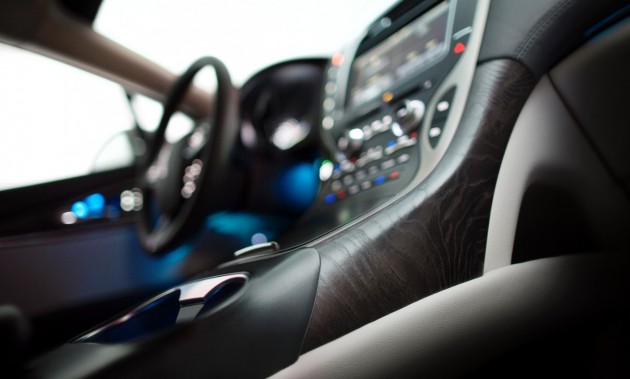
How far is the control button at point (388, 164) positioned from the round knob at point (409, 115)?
0.06 meters

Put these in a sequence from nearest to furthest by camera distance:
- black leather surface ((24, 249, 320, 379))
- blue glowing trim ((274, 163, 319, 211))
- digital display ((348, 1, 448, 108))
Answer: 1. black leather surface ((24, 249, 320, 379))
2. digital display ((348, 1, 448, 108))
3. blue glowing trim ((274, 163, 319, 211))

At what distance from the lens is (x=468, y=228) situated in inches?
21.5

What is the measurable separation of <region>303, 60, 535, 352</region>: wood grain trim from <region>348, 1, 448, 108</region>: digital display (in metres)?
0.22

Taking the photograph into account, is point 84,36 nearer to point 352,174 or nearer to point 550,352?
point 352,174

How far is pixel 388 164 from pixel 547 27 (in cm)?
33

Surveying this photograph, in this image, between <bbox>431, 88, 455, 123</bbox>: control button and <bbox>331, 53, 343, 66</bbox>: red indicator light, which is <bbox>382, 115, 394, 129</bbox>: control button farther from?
<bbox>331, 53, 343, 66</bbox>: red indicator light

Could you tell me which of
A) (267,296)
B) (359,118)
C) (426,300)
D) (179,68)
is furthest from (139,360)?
(179,68)

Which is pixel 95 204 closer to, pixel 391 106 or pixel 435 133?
pixel 391 106

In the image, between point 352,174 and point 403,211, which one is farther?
point 352,174

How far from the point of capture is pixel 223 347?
1.29 feet

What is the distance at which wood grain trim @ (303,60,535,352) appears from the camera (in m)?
0.47

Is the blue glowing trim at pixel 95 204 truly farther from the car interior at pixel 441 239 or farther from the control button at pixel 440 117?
the control button at pixel 440 117

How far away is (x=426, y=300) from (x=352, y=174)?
0.46m

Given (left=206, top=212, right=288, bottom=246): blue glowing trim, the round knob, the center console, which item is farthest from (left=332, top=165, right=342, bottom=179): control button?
(left=206, top=212, right=288, bottom=246): blue glowing trim
